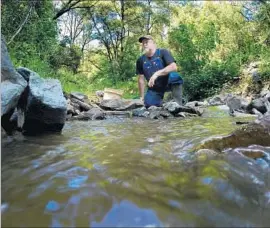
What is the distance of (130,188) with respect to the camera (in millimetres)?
1834

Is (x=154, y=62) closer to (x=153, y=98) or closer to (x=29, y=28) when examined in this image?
(x=153, y=98)

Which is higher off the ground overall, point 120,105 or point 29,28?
point 29,28

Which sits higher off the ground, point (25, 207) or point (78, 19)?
point (78, 19)

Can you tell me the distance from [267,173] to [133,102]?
658 cm

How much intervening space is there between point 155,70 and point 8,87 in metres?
4.86

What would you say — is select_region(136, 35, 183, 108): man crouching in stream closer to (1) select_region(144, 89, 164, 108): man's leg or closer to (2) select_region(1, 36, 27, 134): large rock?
(1) select_region(144, 89, 164, 108): man's leg

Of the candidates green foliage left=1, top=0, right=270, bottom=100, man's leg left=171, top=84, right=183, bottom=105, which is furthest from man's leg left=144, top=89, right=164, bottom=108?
green foliage left=1, top=0, right=270, bottom=100

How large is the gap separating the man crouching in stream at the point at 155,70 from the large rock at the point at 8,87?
402 centimetres

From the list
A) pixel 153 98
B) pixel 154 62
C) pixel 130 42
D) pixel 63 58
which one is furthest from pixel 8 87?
pixel 130 42

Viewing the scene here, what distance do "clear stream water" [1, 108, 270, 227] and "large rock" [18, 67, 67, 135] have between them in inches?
27.4

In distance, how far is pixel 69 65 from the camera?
1983 centimetres

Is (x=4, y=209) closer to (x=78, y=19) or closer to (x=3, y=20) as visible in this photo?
(x=3, y=20)

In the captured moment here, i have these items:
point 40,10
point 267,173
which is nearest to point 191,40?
point 40,10

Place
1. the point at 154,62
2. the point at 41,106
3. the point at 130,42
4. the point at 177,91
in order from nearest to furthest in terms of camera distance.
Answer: the point at 41,106 < the point at 154,62 < the point at 177,91 < the point at 130,42
